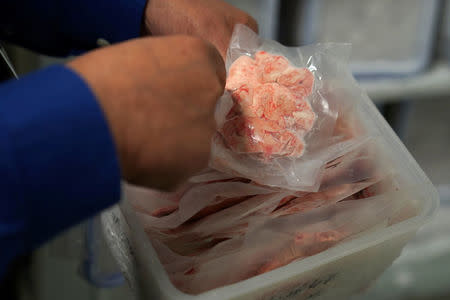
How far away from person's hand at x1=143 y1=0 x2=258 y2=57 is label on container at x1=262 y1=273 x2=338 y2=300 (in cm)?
27

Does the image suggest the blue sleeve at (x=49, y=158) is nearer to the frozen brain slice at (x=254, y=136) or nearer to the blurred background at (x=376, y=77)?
the frozen brain slice at (x=254, y=136)

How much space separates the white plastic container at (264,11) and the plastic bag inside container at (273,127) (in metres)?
0.46

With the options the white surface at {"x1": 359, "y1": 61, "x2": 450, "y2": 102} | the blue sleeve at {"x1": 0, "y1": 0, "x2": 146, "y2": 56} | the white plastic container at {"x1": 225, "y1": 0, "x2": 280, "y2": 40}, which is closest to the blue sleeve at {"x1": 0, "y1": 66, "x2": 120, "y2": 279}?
the blue sleeve at {"x1": 0, "y1": 0, "x2": 146, "y2": 56}

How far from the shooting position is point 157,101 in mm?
457

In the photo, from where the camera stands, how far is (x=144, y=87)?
0.45 metres

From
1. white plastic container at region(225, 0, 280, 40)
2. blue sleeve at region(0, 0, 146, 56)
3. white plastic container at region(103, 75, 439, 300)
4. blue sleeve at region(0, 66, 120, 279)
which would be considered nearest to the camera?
blue sleeve at region(0, 66, 120, 279)

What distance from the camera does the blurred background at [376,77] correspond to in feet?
3.58

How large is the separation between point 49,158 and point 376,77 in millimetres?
→ 896

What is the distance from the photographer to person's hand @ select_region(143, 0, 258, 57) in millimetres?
674

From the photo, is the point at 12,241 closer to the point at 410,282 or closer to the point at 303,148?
the point at 303,148

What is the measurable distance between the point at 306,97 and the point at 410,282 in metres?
0.88

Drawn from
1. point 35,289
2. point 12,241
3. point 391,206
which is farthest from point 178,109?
point 35,289

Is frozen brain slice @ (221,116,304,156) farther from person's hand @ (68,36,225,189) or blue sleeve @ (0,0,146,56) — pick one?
blue sleeve @ (0,0,146,56)

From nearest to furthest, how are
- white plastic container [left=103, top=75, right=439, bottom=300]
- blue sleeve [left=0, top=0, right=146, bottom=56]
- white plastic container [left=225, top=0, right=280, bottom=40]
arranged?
white plastic container [left=103, top=75, right=439, bottom=300] → blue sleeve [left=0, top=0, right=146, bottom=56] → white plastic container [left=225, top=0, right=280, bottom=40]
